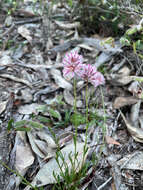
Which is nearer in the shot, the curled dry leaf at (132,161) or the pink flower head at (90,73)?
the pink flower head at (90,73)

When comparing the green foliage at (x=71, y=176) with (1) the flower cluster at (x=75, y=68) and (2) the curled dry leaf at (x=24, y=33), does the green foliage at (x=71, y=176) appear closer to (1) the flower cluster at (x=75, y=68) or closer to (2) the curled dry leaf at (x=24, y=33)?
(1) the flower cluster at (x=75, y=68)

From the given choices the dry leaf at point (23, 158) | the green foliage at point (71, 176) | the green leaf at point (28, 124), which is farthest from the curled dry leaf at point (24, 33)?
the green foliage at point (71, 176)

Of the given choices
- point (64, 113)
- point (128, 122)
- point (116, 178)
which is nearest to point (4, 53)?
point (64, 113)

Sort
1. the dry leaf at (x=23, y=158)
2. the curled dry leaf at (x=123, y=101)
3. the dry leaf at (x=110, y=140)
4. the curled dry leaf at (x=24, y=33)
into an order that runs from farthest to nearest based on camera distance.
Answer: the curled dry leaf at (x=24, y=33) → the curled dry leaf at (x=123, y=101) → the dry leaf at (x=110, y=140) → the dry leaf at (x=23, y=158)

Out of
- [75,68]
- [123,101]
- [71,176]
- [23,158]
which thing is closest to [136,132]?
[123,101]

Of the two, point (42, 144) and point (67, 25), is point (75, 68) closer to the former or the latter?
point (42, 144)

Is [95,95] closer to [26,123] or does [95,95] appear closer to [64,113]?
[64,113]

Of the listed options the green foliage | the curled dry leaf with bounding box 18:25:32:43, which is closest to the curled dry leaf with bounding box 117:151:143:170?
the green foliage
